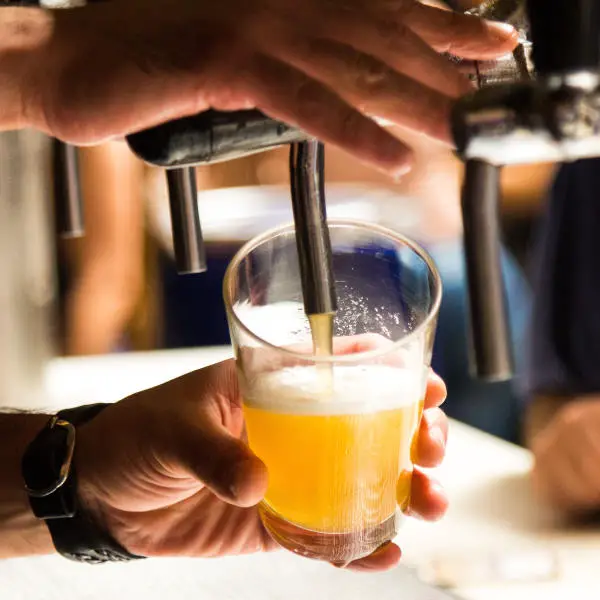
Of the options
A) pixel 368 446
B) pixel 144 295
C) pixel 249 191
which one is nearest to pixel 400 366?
pixel 368 446

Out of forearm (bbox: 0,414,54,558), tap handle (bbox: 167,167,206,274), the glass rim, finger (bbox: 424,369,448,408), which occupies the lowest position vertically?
forearm (bbox: 0,414,54,558)

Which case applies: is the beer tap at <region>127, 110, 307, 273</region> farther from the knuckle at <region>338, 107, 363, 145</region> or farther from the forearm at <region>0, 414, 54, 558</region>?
the forearm at <region>0, 414, 54, 558</region>

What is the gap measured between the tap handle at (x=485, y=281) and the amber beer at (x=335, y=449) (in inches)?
5.7

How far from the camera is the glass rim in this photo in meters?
0.53

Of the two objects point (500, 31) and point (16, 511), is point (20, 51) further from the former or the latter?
point (16, 511)

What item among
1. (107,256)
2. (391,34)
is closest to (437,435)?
(391,34)

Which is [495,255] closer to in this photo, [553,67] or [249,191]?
[553,67]

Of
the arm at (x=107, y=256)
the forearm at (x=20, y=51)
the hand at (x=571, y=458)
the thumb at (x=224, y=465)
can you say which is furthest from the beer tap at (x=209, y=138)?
the arm at (x=107, y=256)

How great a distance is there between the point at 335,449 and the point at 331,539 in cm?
7

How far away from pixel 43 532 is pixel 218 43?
552 mm

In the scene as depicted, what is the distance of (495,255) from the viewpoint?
40cm

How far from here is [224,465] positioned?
583mm

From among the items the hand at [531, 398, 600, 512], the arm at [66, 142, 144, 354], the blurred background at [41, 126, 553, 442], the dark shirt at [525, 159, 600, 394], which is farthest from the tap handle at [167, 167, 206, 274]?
the arm at [66, 142, 144, 354]

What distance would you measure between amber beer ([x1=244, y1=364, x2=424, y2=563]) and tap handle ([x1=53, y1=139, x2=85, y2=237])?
234 mm
